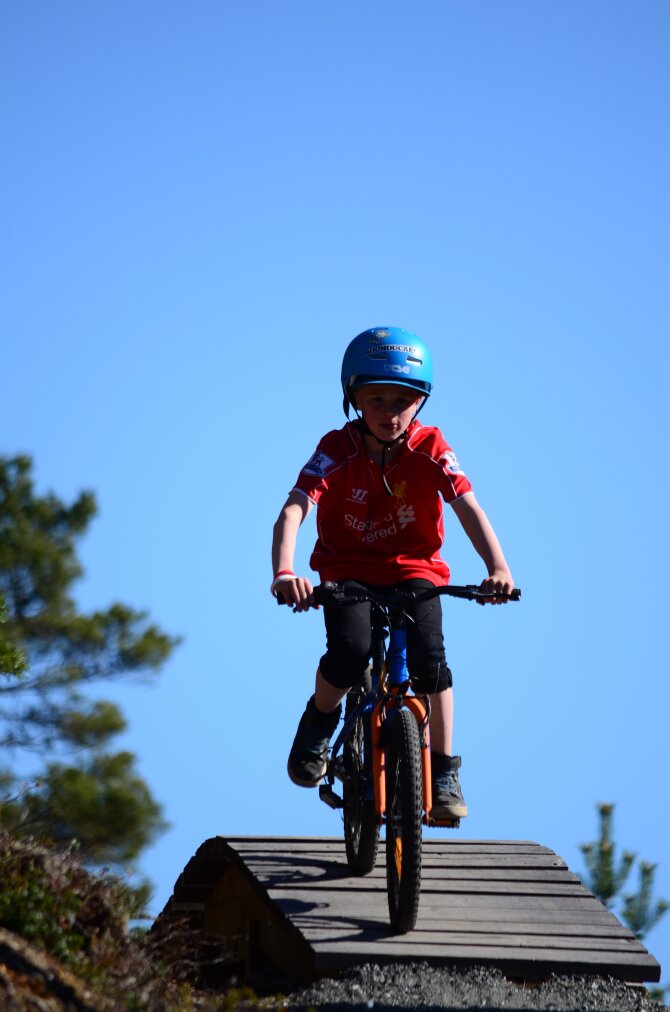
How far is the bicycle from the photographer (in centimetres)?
567

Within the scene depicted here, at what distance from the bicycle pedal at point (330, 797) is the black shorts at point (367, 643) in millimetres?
540

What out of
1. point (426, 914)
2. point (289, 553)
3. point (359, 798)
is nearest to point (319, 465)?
point (289, 553)

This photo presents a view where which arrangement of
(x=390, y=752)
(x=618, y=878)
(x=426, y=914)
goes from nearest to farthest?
(x=390, y=752) < (x=426, y=914) < (x=618, y=878)

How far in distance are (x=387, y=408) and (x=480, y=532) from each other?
28.2 inches

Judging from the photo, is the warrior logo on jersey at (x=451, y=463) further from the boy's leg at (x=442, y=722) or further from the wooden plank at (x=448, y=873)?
the wooden plank at (x=448, y=873)

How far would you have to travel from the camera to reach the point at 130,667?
16.1 meters

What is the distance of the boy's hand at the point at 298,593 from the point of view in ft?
19.1

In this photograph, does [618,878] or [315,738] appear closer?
[315,738]

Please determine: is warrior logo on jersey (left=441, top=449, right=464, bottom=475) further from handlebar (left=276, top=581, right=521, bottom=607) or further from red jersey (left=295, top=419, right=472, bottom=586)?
handlebar (left=276, top=581, right=521, bottom=607)

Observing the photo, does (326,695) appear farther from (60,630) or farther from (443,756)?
(60,630)

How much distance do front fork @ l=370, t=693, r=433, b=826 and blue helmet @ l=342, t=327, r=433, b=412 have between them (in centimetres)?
144

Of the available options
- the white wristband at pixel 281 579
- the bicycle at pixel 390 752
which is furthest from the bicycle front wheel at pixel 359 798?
the white wristband at pixel 281 579

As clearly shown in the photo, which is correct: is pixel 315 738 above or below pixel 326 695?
below

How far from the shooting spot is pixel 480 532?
21.3 ft
